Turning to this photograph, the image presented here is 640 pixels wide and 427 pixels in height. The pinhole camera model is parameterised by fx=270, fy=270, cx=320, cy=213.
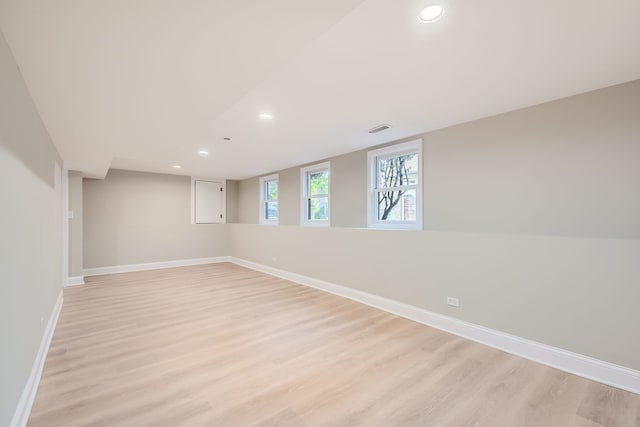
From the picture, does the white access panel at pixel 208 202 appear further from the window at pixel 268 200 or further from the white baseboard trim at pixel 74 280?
the white baseboard trim at pixel 74 280

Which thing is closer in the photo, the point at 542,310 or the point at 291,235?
the point at 542,310

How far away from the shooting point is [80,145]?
3.15 meters

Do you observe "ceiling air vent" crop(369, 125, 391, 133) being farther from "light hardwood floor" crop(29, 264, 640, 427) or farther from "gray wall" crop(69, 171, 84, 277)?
"gray wall" crop(69, 171, 84, 277)

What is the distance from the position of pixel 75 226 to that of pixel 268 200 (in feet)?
12.1

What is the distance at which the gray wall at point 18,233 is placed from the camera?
130 cm

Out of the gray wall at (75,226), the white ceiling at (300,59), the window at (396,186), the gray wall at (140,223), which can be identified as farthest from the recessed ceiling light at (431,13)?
the gray wall at (140,223)

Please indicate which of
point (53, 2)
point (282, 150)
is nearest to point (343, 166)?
point (282, 150)

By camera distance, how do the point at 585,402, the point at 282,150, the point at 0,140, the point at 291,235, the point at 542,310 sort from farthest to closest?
the point at 291,235, the point at 282,150, the point at 542,310, the point at 585,402, the point at 0,140

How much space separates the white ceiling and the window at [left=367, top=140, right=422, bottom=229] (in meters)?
0.74

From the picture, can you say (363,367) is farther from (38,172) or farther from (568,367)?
(38,172)

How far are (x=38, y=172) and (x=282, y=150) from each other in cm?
280

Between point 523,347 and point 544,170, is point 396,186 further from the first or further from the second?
point 523,347

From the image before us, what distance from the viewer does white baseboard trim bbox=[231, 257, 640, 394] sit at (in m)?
1.98

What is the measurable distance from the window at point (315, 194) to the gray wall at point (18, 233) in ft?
12.2
